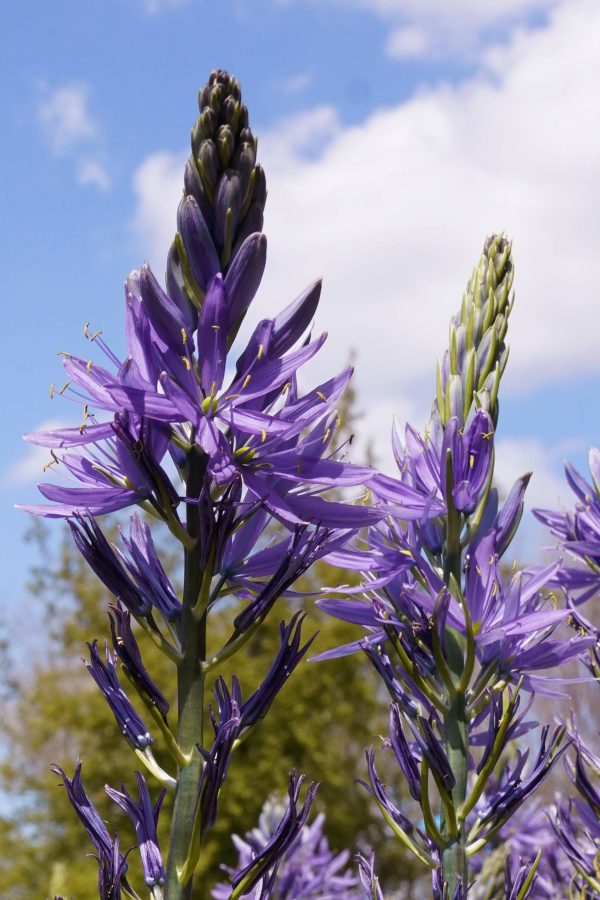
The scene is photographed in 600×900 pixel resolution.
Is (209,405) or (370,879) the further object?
(370,879)

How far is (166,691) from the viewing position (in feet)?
63.4

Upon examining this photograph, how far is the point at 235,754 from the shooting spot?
2030cm

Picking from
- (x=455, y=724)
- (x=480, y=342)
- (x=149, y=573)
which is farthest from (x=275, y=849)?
(x=480, y=342)

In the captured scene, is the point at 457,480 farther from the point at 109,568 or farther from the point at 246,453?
the point at 109,568

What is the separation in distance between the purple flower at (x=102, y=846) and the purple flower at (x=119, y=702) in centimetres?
14

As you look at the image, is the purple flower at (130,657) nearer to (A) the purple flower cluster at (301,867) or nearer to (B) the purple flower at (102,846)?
(B) the purple flower at (102,846)

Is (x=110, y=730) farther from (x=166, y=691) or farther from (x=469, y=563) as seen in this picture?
(x=469, y=563)

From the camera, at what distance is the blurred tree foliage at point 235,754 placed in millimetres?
19938

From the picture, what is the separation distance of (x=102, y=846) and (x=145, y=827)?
16cm

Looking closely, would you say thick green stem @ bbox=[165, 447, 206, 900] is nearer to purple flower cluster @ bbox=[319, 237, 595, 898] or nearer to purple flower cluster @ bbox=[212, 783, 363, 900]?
purple flower cluster @ bbox=[319, 237, 595, 898]

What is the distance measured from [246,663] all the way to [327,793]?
3.07m

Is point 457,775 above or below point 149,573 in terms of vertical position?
below

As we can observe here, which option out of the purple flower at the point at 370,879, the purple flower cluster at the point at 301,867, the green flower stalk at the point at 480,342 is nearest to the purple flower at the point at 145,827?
the purple flower at the point at 370,879

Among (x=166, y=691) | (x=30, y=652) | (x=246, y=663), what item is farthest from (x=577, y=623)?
(x=30, y=652)
